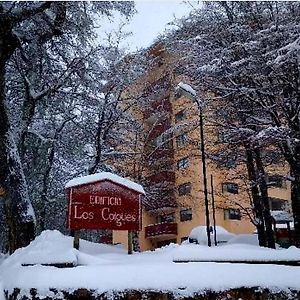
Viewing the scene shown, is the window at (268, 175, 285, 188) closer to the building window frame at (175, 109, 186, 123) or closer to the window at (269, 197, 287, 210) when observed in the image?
the building window frame at (175, 109, 186, 123)

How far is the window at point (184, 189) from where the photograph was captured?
76.5 ft

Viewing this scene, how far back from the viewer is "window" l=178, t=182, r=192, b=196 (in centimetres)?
2331

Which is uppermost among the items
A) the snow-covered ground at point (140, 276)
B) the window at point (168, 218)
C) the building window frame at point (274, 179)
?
the building window frame at point (274, 179)

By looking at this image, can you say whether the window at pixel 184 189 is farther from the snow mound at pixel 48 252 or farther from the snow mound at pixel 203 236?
the snow mound at pixel 48 252

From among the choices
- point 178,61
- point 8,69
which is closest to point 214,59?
point 178,61

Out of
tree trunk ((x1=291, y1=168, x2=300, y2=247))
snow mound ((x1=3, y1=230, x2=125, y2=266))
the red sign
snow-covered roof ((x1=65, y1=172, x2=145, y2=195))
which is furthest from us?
tree trunk ((x1=291, y1=168, x2=300, y2=247))

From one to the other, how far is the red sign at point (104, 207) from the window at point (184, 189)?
1565cm

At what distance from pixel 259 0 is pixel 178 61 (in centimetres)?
396

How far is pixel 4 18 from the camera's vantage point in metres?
10.2

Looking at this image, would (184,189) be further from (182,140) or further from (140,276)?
(140,276)

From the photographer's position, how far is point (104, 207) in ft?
23.6

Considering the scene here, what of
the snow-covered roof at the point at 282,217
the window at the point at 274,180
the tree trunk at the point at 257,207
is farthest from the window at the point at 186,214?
the tree trunk at the point at 257,207

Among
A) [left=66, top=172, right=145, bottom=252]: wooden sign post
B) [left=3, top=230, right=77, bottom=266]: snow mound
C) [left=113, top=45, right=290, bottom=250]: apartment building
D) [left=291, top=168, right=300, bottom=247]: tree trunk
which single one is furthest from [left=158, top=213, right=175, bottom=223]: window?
[left=3, top=230, right=77, bottom=266]: snow mound

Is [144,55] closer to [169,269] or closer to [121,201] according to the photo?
[121,201]
